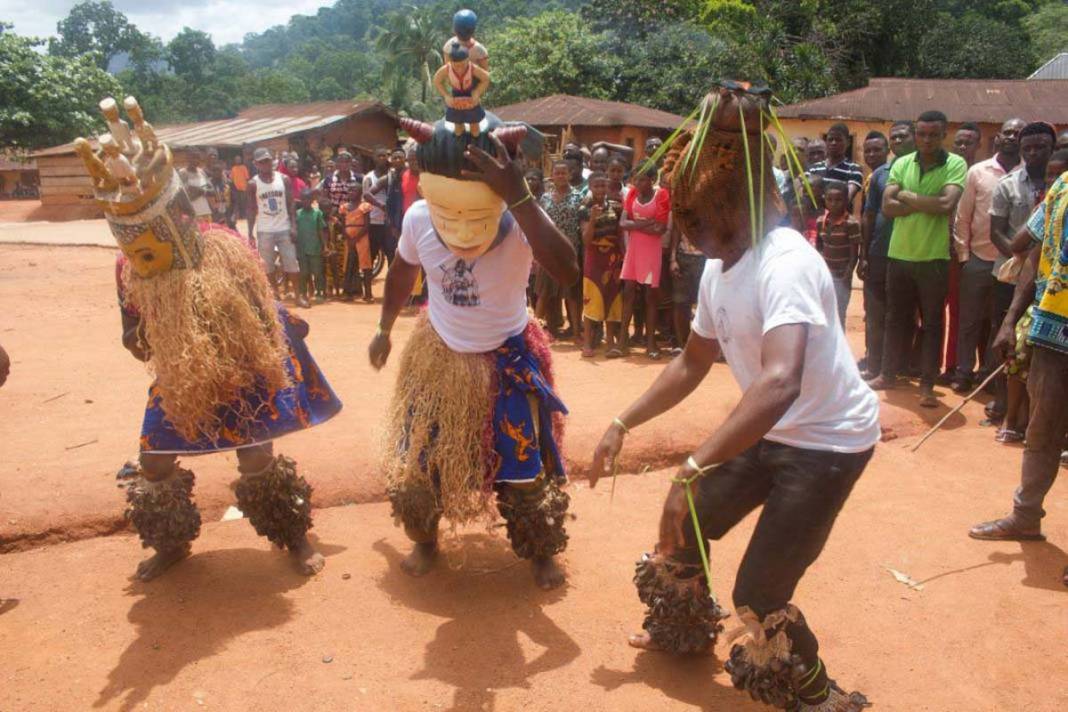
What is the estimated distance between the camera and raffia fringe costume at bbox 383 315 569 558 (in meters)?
3.63

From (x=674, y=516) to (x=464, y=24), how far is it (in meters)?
1.95

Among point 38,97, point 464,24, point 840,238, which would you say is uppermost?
point 38,97

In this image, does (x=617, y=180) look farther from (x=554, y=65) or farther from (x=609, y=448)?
(x=554, y=65)

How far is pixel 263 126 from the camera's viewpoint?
25.9 metres

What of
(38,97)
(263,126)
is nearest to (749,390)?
(263,126)

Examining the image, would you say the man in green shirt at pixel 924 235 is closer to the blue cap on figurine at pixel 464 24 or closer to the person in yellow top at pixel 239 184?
the blue cap on figurine at pixel 464 24

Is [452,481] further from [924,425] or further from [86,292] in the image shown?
[86,292]

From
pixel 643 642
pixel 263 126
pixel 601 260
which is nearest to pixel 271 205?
pixel 601 260

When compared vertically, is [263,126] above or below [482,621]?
above

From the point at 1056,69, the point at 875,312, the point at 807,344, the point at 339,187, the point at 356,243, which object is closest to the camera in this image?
the point at 807,344

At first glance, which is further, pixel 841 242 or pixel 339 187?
pixel 339 187

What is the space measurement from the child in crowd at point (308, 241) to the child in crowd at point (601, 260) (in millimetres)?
4166

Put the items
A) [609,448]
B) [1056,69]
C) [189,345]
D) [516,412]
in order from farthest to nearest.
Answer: [1056,69]
[516,412]
[189,345]
[609,448]

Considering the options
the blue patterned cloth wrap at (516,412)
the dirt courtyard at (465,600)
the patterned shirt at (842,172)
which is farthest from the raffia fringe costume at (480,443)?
the patterned shirt at (842,172)
